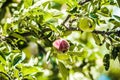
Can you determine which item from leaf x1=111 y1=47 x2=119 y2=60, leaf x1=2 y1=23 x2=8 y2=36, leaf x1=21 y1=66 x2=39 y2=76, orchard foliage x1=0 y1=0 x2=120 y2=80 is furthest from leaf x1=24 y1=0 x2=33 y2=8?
leaf x1=111 y1=47 x2=119 y2=60

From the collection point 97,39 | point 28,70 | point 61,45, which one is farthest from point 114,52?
point 28,70

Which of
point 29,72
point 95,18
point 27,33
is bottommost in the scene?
point 29,72

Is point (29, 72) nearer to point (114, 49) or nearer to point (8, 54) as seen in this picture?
point (8, 54)

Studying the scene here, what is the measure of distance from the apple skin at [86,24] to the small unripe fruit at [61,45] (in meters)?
0.10

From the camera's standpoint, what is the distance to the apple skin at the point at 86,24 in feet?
4.58

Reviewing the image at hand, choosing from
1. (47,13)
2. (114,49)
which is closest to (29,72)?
(47,13)

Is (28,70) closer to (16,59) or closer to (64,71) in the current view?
(16,59)

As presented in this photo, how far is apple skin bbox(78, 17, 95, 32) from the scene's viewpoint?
4.58 ft

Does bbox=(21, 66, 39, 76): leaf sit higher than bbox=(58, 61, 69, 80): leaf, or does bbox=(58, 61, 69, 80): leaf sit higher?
bbox=(58, 61, 69, 80): leaf

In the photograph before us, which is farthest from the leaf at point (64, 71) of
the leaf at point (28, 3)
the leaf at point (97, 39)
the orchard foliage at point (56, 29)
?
the leaf at point (28, 3)

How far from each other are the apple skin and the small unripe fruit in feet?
0.31

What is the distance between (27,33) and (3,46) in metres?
0.18

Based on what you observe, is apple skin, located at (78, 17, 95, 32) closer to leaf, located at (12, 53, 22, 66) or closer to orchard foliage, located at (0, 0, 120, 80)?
orchard foliage, located at (0, 0, 120, 80)

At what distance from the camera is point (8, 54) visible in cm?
136
